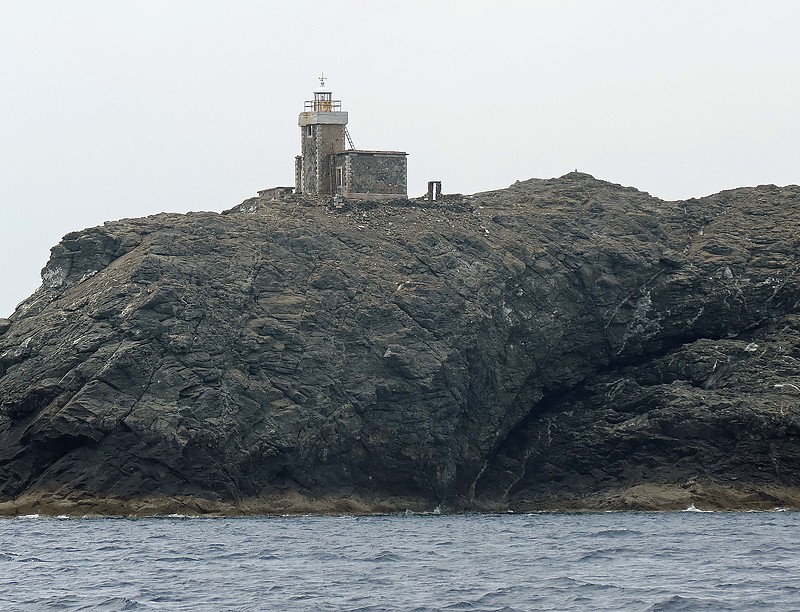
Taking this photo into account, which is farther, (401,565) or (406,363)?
(406,363)

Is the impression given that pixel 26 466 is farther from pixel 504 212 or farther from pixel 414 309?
pixel 504 212

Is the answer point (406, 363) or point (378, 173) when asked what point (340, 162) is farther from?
point (406, 363)

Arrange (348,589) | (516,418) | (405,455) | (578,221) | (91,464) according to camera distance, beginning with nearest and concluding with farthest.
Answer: (348,589)
(91,464)
(405,455)
(516,418)
(578,221)

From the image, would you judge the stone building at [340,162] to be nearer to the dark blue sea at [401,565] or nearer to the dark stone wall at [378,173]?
the dark stone wall at [378,173]

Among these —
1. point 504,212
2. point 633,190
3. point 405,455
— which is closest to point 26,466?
point 405,455

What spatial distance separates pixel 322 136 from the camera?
109 metres

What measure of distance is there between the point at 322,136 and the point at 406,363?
22.2 metres

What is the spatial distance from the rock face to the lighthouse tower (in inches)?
139

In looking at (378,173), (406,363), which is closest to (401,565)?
(406,363)

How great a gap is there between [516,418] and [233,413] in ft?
60.7

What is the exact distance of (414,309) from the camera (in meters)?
96.4

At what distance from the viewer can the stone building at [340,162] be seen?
107750 millimetres

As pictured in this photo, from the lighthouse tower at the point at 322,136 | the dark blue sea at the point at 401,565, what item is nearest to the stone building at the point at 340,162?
the lighthouse tower at the point at 322,136

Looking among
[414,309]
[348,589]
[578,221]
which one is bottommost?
[348,589]
